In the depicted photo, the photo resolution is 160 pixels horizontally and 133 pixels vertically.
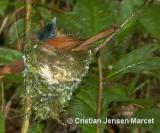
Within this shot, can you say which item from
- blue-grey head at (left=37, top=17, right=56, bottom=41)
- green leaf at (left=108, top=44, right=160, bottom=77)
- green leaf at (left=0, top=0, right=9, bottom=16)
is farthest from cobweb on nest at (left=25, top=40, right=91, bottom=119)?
green leaf at (left=0, top=0, right=9, bottom=16)

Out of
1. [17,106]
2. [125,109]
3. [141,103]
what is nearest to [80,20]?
[141,103]

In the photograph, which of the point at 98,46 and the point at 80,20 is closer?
the point at 98,46

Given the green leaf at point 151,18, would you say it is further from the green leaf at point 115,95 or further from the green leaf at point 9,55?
the green leaf at point 9,55

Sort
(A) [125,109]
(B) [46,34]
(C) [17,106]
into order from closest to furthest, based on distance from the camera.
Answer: (B) [46,34] → (A) [125,109] → (C) [17,106]

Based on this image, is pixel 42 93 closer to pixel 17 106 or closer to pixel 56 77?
pixel 56 77

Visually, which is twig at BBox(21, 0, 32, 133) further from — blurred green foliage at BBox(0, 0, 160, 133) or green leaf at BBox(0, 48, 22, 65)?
green leaf at BBox(0, 48, 22, 65)

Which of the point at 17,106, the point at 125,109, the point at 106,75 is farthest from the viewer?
the point at 17,106

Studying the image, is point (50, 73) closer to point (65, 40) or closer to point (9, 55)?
point (65, 40)
